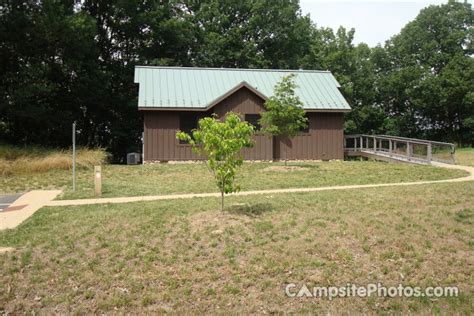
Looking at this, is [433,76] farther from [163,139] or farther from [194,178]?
[194,178]

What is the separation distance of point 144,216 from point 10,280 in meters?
3.17

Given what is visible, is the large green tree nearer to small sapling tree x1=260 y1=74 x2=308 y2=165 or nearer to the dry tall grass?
small sapling tree x1=260 y1=74 x2=308 y2=165

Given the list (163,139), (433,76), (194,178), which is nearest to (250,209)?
(194,178)

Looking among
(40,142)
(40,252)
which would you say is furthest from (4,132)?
(40,252)

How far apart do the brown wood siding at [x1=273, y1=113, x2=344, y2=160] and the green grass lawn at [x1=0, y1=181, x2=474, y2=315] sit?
1376 centimetres

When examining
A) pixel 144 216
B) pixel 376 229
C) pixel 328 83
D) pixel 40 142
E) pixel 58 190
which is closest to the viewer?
pixel 376 229

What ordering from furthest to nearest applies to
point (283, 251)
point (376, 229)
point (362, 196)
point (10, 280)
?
point (362, 196) < point (376, 229) < point (283, 251) < point (10, 280)

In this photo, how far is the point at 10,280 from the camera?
6398mm

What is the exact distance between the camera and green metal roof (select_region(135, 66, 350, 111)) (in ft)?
73.3

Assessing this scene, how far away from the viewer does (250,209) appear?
9.43 m

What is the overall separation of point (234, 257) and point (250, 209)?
257cm

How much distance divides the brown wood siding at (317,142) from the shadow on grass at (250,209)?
13564 millimetres

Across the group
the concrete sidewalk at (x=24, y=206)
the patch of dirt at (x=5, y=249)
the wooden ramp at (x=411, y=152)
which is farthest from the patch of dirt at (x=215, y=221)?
the wooden ramp at (x=411, y=152)

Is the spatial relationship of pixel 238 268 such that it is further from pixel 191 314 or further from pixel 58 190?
pixel 58 190
